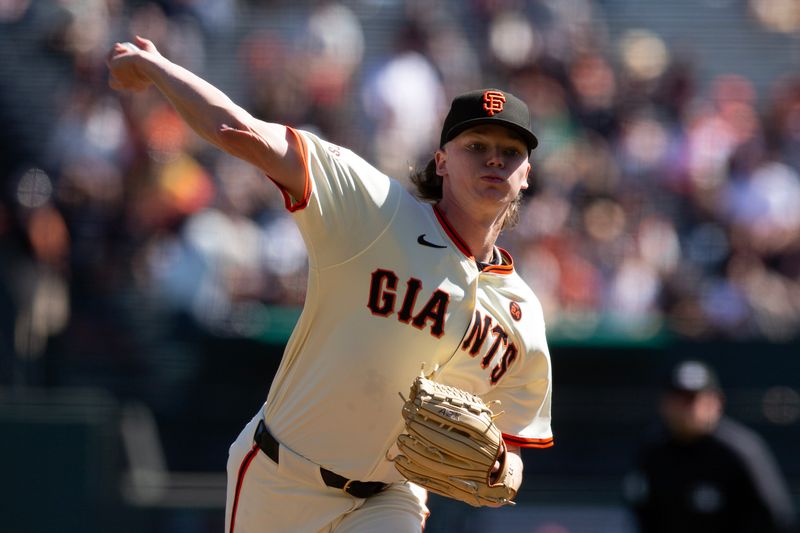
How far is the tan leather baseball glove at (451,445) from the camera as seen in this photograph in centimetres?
342

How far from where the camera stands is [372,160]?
1010 centimetres

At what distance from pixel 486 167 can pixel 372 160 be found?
Result: 649 cm

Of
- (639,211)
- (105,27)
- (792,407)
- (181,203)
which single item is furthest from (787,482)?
(105,27)

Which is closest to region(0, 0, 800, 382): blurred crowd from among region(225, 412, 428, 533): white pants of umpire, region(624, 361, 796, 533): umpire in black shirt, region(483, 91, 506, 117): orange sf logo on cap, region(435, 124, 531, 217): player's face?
region(624, 361, 796, 533): umpire in black shirt

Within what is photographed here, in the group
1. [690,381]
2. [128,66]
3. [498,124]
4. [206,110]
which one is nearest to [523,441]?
[498,124]

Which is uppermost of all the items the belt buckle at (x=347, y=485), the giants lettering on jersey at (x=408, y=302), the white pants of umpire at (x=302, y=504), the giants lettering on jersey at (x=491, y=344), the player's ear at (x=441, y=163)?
the player's ear at (x=441, y=163)

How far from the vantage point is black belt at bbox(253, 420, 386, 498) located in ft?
12.1

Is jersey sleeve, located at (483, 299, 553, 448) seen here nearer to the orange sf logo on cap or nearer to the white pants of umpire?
the white pants of umpire

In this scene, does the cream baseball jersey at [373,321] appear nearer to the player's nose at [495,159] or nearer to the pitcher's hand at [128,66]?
the player's nose at [495,159]

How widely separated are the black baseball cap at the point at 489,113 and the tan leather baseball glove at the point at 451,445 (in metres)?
0.77

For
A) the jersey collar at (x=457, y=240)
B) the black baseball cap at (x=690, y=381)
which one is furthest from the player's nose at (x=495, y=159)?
the black baseball cap at (x=690, y=381)

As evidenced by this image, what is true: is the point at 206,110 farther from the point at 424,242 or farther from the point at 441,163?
the point at 441,163

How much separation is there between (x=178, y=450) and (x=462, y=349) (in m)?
5.10

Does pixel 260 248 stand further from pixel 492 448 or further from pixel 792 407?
pixel 492 448
